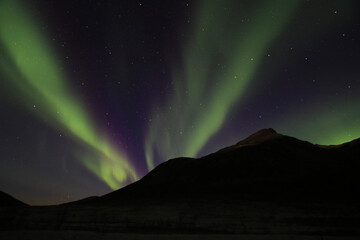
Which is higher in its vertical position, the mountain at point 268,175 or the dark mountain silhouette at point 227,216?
the mountain at point 268,175

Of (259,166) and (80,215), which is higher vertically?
(259,166)

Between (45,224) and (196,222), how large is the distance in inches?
475

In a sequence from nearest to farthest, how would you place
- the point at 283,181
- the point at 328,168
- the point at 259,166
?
1. the point at 283,181
2. the point at 328,168
3. the point at 259,166

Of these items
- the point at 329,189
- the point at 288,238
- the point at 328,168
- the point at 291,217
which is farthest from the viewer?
the point at 328,168

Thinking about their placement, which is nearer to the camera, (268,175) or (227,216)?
(227,216)

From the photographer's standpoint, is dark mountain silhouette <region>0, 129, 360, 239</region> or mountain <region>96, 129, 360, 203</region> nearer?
dark mountain silhouette <region>0, 129, 360, 239</region>

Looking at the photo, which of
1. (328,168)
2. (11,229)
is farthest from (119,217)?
(328,168)

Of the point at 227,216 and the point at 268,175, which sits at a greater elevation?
the point at 268,175

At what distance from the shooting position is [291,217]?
739 inches

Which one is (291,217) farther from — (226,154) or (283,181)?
(226,154)

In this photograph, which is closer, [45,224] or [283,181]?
[45,224]

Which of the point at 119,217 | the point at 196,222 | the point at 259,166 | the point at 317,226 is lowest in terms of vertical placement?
the point at 317,226

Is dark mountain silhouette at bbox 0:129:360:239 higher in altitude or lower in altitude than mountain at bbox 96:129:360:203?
lower

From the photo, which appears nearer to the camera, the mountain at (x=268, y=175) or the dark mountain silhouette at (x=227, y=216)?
the dark mountain silhouette at (x=227, y=216)
